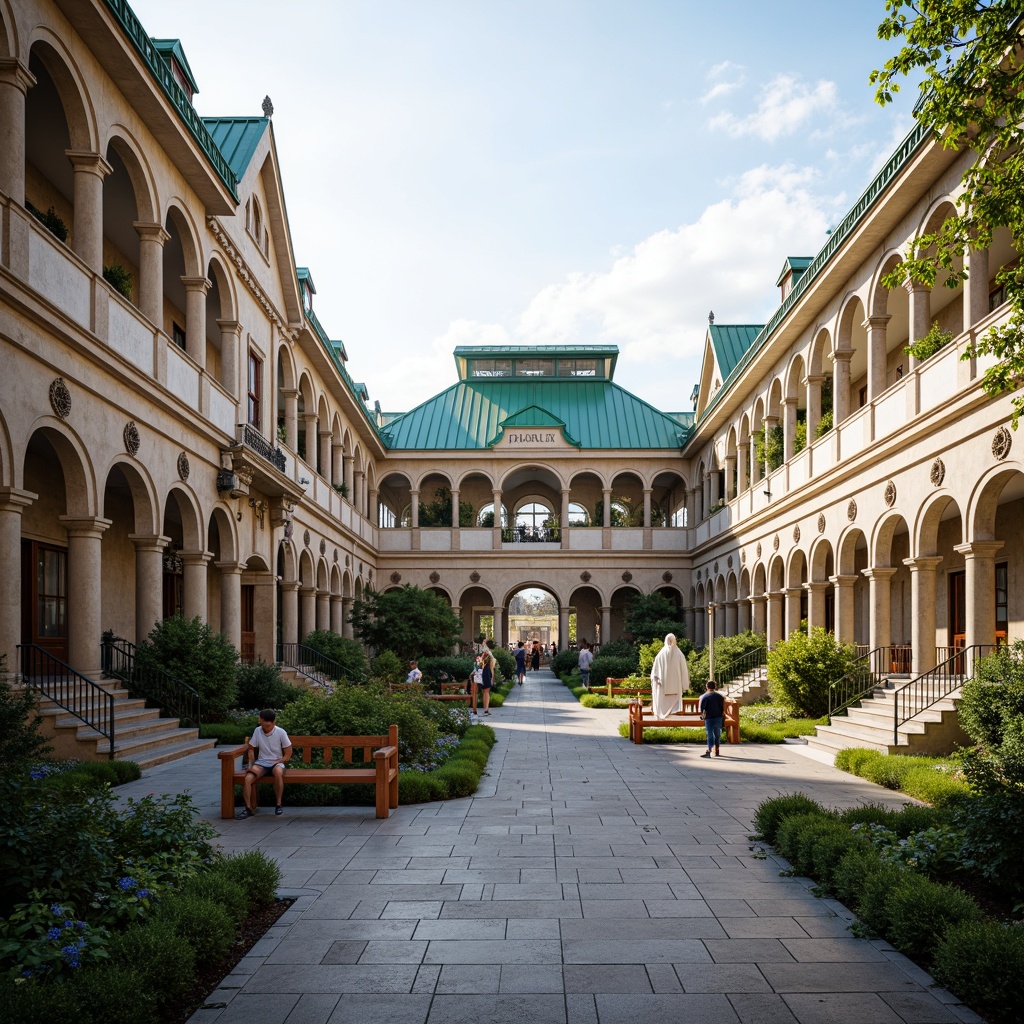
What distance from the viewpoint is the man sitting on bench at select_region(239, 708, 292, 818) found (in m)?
10.3

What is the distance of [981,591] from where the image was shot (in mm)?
14711

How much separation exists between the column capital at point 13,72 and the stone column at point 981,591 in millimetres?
14258

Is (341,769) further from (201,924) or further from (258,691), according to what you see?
(258,691)

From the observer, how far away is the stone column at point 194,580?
723 inches

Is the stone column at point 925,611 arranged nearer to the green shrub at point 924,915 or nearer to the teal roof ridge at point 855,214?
the teal roof ridge at point 855,214

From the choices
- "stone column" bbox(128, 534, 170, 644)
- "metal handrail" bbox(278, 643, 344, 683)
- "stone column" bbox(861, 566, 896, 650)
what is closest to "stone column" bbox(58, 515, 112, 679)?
"stone column" bbox(128, 534, 170, 644)

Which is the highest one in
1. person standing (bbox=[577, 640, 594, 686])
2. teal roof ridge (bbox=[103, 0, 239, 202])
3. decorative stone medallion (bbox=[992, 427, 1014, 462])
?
teal roof ridge (bbox=[103, 0, 239, 202])

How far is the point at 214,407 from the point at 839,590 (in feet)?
45.5

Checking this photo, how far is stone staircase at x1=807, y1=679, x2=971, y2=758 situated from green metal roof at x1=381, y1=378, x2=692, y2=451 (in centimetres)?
2618

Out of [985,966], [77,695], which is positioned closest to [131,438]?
[77,695]

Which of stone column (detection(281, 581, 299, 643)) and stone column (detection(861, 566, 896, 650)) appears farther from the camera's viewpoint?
stone column (detection(281, 581, 299, 643))

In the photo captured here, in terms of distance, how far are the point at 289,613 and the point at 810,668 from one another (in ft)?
45.5

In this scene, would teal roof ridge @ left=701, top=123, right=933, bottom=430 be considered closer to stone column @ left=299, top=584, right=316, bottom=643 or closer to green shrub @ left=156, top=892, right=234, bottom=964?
green shrub @ left=156, top=892, right=234, bottom=964

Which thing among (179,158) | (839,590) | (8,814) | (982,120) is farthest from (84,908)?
(839,590)
